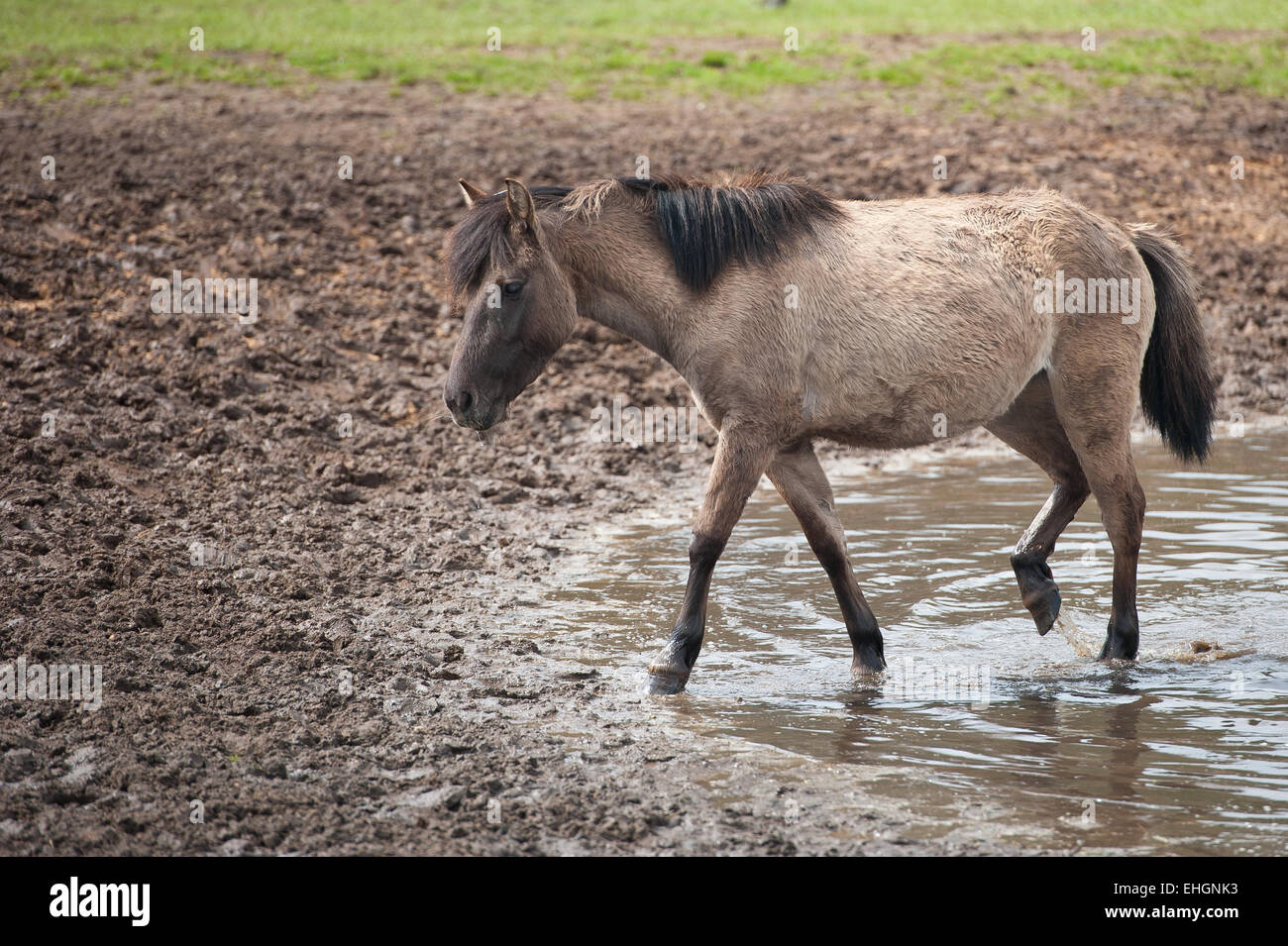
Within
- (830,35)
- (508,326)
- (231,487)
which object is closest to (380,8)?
(830,35)

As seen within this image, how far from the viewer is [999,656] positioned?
20.6 ft

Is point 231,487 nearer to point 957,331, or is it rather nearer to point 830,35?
point 957,331

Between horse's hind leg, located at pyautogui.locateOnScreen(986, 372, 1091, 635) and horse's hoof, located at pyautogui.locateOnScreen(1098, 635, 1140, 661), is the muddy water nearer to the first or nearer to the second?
horse's hoof, located at pyautogui.locateOnScreen(1098, 635, 1140, 661)

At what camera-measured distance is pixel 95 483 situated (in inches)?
306

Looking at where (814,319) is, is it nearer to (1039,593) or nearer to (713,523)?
(713,523)

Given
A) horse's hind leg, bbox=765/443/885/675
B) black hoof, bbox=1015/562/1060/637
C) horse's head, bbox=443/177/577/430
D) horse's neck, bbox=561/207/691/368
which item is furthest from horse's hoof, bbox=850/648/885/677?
horse's head, bbox=443/177/577/430

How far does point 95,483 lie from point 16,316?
8.78 feet

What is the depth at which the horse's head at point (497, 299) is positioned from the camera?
5.54 m

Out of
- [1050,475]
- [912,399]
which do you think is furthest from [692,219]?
[1050,475]

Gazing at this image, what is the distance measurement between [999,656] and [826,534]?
3.55 feet

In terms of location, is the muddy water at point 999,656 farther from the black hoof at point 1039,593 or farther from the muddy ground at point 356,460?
the muddy ground at point 356,460

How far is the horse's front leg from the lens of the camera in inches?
223

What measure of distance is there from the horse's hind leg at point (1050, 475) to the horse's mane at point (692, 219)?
144 centimetres
